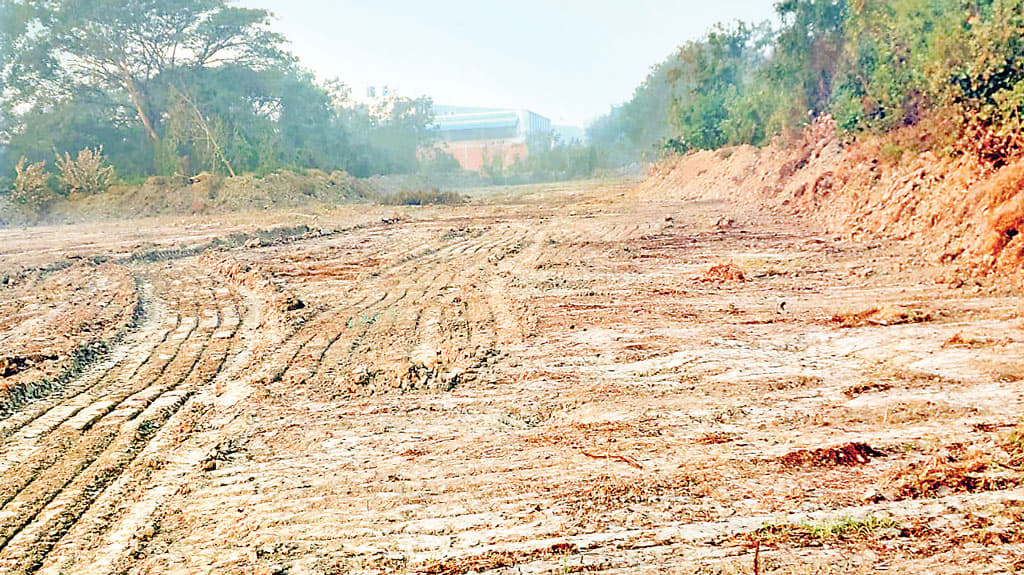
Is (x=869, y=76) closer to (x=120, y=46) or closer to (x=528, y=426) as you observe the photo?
(x=528, y=426)

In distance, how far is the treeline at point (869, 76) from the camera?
9.52 metres

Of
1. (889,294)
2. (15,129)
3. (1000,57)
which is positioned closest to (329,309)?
(889,294)

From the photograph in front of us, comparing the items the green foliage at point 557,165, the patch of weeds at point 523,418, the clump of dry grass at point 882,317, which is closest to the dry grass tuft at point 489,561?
the patch of weeds at point 523,418

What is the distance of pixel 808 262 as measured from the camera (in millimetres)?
8570

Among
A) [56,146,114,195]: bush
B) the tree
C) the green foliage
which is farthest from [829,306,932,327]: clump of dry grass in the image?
the green foliage

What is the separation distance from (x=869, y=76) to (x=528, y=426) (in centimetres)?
1510

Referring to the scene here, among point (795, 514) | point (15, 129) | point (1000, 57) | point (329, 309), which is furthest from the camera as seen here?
point (15, 129)

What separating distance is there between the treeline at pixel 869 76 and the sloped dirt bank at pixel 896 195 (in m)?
0.50

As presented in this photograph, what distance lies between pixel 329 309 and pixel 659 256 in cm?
441

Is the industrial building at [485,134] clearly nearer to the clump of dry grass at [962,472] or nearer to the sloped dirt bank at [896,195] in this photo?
the sloped dirt bank at [896,195]

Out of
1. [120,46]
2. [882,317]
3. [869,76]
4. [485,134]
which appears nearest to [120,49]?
[120,46]

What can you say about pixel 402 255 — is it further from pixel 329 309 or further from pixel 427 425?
pixel 427 425

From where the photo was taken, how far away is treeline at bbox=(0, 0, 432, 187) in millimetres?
30375

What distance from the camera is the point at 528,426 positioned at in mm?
3932
